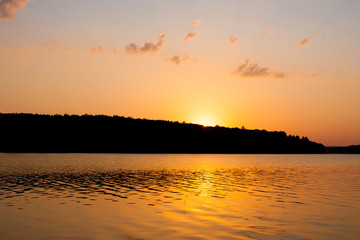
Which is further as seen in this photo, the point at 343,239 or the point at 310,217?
the point at 310,217

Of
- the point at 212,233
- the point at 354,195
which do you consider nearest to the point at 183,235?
the point at 212,233

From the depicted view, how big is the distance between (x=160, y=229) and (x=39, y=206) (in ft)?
40.7

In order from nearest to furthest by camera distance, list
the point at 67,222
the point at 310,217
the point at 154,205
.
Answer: the point at 67,222, the point at 310,217, the point at 154,205

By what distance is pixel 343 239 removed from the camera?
19.2 meters

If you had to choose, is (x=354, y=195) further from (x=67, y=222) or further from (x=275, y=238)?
(x=67, y=222)

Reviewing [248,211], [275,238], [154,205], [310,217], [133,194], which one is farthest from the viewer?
[133,194]

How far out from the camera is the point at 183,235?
19.6 meters

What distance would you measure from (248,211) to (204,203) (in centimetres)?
468

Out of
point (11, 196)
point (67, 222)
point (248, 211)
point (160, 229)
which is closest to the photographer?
point (160, 229)

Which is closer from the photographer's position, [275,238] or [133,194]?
[275,238]

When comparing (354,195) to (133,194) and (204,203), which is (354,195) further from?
(133,194)

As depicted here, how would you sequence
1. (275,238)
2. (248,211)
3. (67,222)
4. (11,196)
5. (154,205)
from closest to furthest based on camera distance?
(275,238), (67,222), (248,211), (154,205), (11,196)

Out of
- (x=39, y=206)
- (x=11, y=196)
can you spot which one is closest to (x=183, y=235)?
(x=39, y=206)

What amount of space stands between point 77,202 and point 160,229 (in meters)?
12.6
